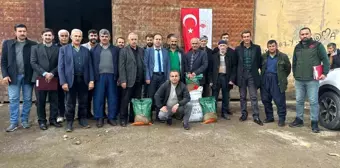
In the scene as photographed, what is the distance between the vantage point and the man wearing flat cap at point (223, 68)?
6285 millimetres

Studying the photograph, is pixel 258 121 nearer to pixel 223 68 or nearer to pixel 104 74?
pixel 223 68

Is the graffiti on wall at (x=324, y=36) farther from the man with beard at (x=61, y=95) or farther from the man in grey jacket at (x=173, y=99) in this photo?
Result: the man with beard at (x=61, y=95)

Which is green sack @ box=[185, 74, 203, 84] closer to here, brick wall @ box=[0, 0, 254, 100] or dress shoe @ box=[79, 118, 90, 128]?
dress shoe @ box=[79, 118, 90, 128]

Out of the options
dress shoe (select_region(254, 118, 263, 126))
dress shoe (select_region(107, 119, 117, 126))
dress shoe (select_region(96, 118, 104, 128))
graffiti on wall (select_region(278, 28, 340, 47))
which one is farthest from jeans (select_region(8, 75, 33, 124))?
graffiti on wall (select_region(278, 28, 340, 47))

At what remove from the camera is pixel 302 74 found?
5613 mm

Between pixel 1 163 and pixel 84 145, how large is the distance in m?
1.14

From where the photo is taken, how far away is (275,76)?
594 cm

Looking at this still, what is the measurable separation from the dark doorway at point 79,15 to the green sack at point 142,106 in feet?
25.3

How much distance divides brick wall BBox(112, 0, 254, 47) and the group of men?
1865 millimetres

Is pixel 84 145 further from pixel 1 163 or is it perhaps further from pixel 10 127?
pixel 10 127

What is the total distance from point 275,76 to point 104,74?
320 centimetres

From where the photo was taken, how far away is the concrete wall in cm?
855

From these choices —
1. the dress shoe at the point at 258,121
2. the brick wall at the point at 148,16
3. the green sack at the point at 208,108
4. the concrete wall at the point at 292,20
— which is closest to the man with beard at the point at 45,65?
the brick wall at the point at 148,16

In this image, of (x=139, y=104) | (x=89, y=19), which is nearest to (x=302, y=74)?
(x=139, y=104)
